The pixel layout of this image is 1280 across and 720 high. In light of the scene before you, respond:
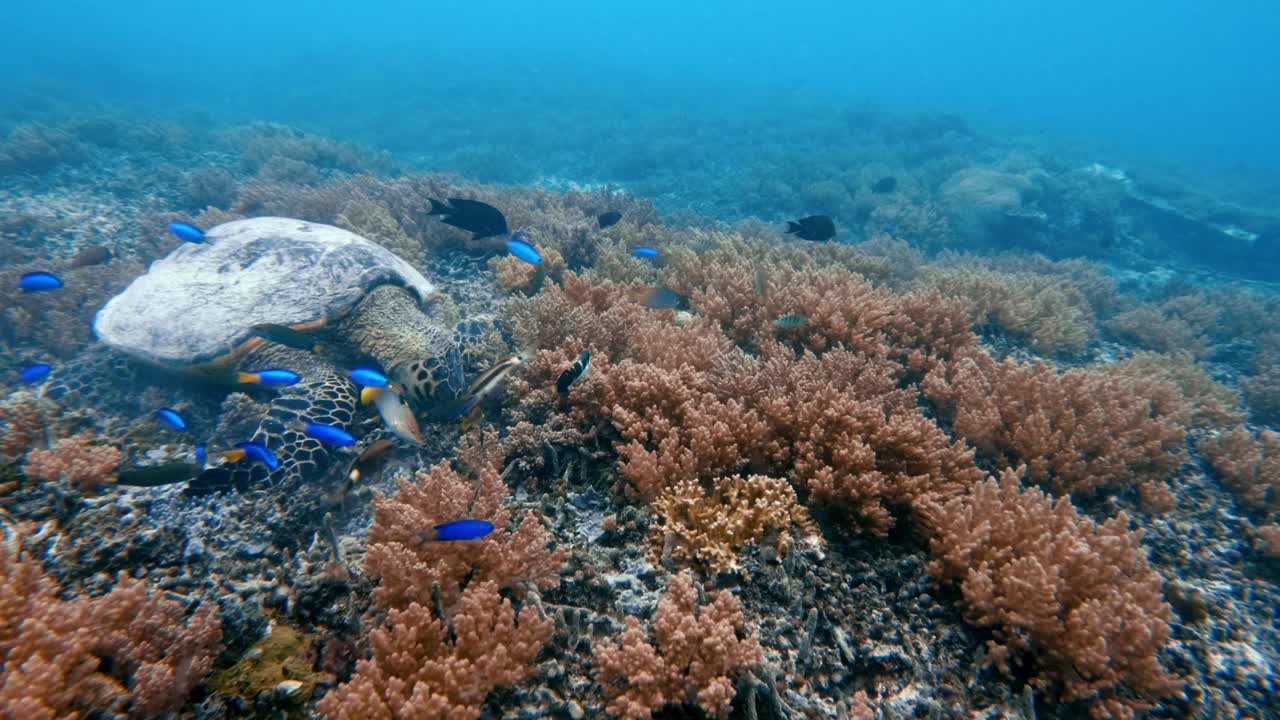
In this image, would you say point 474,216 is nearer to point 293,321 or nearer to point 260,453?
point 293,321

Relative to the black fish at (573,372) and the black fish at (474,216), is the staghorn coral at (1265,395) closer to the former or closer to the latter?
the black fish at (573,372)

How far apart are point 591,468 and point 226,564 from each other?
2.39 meters

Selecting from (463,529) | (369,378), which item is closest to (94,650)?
(463,529)

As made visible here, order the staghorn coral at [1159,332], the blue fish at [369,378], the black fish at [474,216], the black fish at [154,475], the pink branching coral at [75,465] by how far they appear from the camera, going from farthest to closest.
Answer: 1. the staghorn coral at [1159,332]
2. the black fish at [474,216]
3. the blue fish at [369,378]
4. the pink branching coral at [75,465]
5. the black fish at [154,475]

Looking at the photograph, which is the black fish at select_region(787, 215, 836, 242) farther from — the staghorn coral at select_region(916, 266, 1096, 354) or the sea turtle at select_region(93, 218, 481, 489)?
the sea turtle at select_region(93, 218, 481, 489)

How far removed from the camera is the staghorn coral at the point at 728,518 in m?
2.86

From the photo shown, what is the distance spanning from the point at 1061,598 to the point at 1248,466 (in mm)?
3675

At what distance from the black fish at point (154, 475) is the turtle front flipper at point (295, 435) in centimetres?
26

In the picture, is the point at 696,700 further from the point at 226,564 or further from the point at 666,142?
the point at 666,142

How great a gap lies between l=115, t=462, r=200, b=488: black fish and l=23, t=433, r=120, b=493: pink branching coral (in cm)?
25

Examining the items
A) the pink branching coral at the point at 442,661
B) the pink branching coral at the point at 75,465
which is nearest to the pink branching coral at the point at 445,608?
the pink branching coral at the point at 442,661

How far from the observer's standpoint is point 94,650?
215cm

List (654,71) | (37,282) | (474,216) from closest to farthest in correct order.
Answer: (37,282) < (474,216) < (654,71)

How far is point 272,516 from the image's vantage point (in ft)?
11.6
